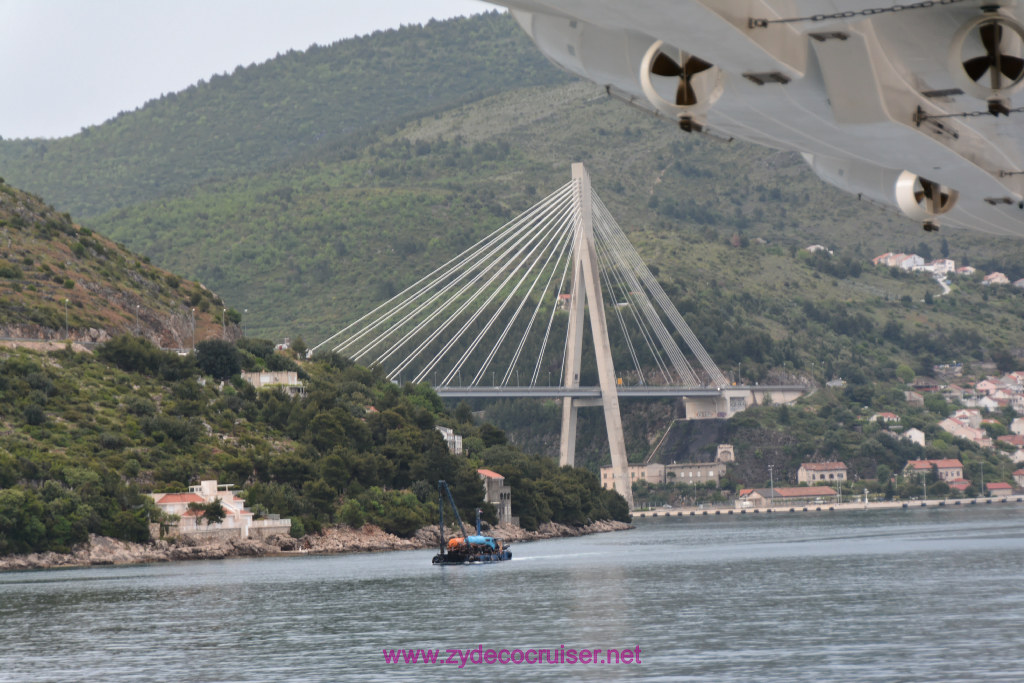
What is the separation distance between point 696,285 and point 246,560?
11615 cm

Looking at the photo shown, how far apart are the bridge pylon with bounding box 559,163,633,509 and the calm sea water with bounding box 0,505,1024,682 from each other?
116 ft

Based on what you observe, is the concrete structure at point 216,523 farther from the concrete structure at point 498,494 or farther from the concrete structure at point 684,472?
the concrete structure at point 684,472

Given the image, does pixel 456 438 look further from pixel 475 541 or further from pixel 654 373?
pixel 654 373

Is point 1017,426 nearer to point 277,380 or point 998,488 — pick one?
point 998,488

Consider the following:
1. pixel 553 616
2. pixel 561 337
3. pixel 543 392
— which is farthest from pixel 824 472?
pixel 553 616

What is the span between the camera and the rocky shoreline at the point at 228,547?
83.9 m

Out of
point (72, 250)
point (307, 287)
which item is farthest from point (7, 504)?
point (307, 287)

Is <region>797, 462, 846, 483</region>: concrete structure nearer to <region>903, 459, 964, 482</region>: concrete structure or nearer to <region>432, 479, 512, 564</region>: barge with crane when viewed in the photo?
<region>903, 459, 964, 482</region>: concrete structure

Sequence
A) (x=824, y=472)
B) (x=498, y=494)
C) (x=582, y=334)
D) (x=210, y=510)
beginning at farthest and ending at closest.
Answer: (x=824, y=472), (x=582, y=334), (x=498, y=494), (x=210, y=510)

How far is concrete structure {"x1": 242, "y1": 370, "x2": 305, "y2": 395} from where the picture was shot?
112938 mm

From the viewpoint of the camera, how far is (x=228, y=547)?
92.3 meters

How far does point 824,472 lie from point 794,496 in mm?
5390

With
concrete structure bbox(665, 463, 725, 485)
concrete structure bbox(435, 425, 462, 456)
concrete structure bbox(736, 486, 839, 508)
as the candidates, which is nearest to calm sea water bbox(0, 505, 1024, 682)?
concrete structure bbox(435, 425, 462, 456)

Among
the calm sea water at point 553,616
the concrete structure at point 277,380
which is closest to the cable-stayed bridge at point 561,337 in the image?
the concrete structure at point 277,380
